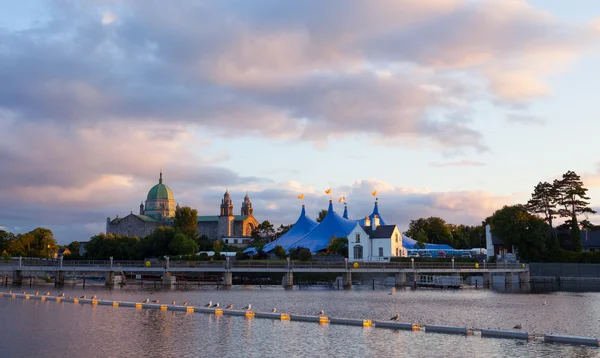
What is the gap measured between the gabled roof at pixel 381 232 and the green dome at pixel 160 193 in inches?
4481

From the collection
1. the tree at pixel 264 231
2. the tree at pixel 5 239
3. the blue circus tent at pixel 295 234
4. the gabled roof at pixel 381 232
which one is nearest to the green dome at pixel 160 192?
the tree at pixel 264 231

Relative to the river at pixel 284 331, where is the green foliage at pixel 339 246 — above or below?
above

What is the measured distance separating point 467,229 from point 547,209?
67.1m

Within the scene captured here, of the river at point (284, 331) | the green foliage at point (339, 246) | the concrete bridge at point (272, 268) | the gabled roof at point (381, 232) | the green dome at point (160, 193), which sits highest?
the green dome at point (160, 193)

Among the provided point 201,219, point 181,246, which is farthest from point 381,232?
point 201,219

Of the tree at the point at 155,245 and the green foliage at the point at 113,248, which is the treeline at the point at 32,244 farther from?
the tree at the point at 155,245

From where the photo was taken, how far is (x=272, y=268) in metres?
70.8

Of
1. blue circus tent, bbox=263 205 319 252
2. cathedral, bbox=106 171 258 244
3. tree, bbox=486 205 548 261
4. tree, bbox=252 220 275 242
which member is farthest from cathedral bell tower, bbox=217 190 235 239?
tree, bbox=486 205 548 261

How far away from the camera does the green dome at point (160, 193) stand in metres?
194

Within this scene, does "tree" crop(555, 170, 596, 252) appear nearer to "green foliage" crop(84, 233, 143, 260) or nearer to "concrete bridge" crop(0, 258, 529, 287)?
"concrete bridge" crop(0, 258, 529, 287)

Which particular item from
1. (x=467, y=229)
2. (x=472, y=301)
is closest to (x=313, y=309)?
(x=472, y=301)

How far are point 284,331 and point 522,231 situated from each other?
56.6m

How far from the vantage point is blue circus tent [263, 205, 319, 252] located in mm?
106988

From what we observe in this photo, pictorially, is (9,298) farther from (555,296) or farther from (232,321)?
(555,296)
